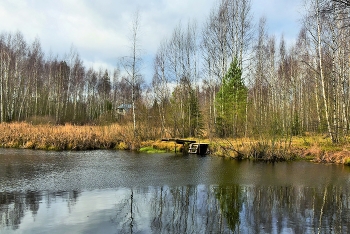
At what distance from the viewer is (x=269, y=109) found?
1948 cm

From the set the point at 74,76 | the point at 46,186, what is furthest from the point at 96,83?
the point at 46,186

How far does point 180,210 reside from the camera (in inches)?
324

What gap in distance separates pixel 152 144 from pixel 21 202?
1756 cm

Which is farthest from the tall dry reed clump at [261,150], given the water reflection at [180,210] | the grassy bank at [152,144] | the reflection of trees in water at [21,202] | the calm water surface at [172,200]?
the reflection of trees in water at [21,202]

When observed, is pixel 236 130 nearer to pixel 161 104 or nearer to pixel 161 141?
pixel 161 141

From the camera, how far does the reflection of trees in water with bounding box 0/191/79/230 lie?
24.0ft

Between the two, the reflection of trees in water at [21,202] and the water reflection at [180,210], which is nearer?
the water reflection at [180,210]

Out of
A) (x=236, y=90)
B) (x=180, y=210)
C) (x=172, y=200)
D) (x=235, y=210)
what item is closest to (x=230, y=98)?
(x=236, y=90)

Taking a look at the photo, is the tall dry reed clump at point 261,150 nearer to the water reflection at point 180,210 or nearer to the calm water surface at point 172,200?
the calm water surface at point 172,200

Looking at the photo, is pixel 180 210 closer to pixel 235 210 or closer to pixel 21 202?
pixel 235 210

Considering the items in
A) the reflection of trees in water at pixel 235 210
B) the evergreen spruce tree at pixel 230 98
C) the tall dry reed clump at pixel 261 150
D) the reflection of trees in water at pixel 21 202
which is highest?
the evergreen spruce tree at pixel 230 98

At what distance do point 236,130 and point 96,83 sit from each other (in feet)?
152

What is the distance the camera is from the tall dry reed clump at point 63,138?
25297 mm

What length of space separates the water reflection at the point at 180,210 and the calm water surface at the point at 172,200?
0.02 meters
